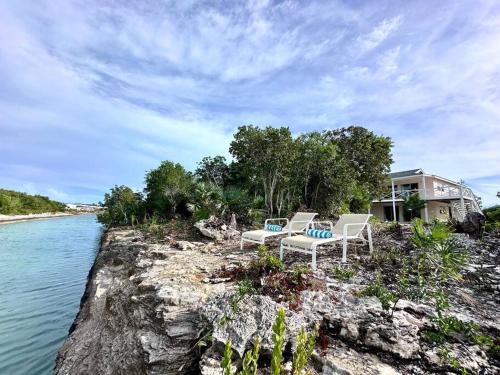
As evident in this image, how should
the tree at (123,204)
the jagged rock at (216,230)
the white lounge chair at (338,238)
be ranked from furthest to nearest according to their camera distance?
the tree at (123,204), the jagged rock at (216,230), the white lounge chair at (338,238)

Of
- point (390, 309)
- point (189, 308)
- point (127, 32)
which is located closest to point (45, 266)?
point (127, 32)

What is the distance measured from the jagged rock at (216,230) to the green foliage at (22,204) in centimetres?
5371

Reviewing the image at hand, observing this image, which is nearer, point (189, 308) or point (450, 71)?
point (189, 308)

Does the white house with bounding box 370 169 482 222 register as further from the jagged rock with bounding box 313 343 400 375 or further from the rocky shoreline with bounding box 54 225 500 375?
the jagged rock with bounding box 313 343 400 375

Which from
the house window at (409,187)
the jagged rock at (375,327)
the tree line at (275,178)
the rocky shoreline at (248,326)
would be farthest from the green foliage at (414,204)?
the jagged rock at (375,327)

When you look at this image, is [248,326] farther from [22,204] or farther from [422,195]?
[22,204]

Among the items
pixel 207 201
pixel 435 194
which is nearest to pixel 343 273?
→ pixel 207 201

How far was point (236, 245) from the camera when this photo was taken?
848cm

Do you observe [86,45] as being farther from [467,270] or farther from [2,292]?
[467,270]

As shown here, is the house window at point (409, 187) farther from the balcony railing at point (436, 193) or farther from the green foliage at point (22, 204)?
the green foliage at point (22, 204)

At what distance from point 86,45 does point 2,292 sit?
8.29 m

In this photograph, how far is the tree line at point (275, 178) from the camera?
39.0ft

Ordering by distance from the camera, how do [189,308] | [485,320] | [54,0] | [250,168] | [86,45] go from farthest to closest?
[250,168]
[86,45]
[54,0]
[189,308]
[485,320]

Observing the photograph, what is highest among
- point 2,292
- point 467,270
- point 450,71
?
point 450,71
